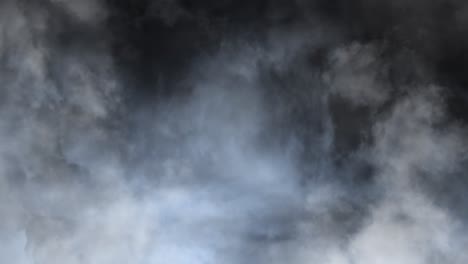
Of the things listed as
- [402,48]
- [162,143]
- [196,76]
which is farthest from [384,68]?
[162,143]

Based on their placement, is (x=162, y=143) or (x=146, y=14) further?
(x=162, y=143)

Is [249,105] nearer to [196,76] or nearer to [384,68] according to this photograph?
[196,76]

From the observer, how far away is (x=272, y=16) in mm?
52156

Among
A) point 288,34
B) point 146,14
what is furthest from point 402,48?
point 146,14

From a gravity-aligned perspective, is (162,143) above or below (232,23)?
below

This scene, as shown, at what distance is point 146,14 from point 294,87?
13040 mm

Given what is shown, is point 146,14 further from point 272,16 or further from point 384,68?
point 384,68

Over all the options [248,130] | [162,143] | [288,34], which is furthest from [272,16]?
[162,143]

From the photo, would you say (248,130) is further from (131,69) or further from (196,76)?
(131,69)

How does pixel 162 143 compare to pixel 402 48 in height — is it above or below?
below

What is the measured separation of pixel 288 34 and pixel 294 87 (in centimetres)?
431

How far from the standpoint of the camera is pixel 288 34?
173 ft

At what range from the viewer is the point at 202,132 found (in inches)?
2202

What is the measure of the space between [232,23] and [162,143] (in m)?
11.7
